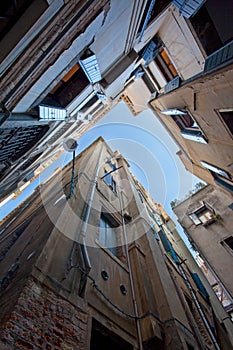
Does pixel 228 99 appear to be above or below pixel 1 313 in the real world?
below

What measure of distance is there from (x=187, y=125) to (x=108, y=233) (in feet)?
20.4

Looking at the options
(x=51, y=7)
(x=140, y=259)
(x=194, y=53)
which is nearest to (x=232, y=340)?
(x=140, y=259)

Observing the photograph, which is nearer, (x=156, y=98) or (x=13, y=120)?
(x=13, y=120)

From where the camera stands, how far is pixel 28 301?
2840 mm

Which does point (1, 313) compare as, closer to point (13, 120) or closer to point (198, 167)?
point (13, 120)

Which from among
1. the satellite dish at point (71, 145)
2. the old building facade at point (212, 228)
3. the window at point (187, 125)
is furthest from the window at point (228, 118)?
the old building facade at point (212, 228)

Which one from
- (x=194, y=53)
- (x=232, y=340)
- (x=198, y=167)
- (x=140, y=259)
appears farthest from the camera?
(x=198, y=167)

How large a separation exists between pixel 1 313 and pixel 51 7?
4321mm

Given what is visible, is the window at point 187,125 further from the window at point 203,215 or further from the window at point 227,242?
the window at point 227,242

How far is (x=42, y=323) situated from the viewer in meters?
2.78

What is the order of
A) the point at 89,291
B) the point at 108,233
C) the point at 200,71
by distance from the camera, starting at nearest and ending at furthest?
the point at 89,291 < the point at 200,71 < the point at 108,233

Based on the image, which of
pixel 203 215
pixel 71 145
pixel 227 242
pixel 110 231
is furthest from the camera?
pixel 203 215

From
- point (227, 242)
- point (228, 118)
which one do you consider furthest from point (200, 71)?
point (227, 242)

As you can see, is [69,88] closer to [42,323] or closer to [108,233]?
[108,233]
